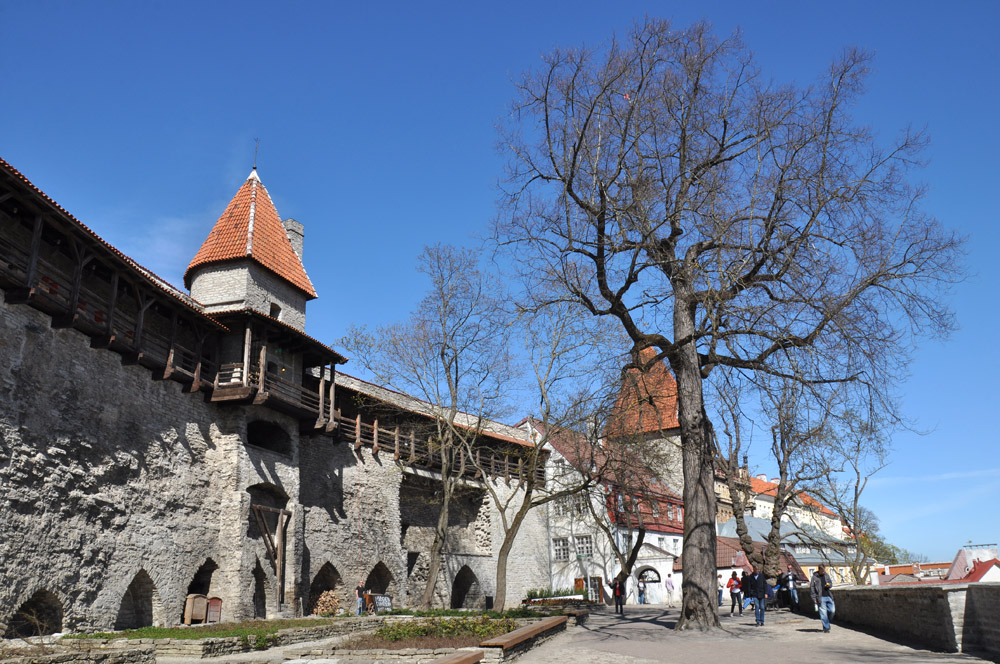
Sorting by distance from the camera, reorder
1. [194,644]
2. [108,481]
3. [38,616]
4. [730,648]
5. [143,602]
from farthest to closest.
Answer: [143,602] < [108,481] < [38,616] < [194,644] < [730,648]

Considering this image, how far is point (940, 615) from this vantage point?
9703 mm

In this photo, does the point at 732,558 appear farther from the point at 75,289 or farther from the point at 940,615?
the point at 75,289

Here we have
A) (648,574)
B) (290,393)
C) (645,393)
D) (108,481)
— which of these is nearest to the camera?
(645,393)

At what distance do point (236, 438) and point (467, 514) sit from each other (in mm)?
15123

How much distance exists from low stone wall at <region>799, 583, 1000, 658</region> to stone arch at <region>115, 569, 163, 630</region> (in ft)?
50.0

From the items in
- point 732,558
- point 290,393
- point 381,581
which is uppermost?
point 290,393

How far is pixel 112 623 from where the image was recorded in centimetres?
1580

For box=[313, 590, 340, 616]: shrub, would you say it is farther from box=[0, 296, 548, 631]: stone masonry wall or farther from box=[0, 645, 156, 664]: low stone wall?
box=[0, 645, 156, 664]: low stone wall

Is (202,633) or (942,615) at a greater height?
(942,615)

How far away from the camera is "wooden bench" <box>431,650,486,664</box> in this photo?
7.84m

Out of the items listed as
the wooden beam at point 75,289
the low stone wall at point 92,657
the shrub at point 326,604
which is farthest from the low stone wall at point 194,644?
the shrub at point 326,604

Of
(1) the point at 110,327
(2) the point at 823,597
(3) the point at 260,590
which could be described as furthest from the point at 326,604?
(2) the point at 823,597

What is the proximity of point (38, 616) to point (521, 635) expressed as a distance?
10.5 meters

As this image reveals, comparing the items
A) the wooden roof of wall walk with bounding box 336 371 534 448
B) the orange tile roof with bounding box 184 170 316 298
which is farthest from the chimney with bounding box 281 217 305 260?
the wooden roof of wall walk with bounding box 336 371 534 448
